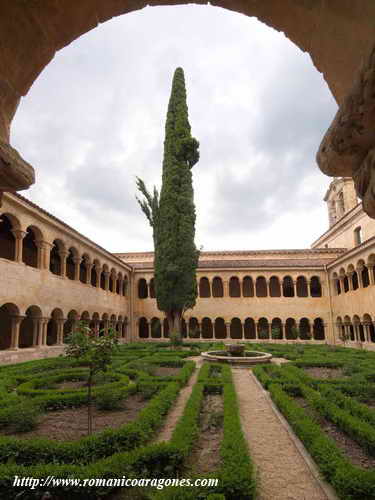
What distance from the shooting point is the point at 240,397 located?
8.82 meters

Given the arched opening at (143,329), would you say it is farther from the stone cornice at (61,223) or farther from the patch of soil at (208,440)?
the patch of soil at (208,440)

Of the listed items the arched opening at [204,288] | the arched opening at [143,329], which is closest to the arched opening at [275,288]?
the arched opening at [204,288]

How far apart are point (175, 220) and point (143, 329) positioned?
11.6 metres

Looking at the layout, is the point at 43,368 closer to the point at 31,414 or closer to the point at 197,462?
the point at 31,414

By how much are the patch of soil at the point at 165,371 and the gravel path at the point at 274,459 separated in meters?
4.24

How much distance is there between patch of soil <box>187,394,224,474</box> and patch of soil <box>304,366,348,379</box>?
510 cm

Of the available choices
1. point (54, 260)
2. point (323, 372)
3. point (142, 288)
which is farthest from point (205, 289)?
point (323, 372)

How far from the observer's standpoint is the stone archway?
2.23 m

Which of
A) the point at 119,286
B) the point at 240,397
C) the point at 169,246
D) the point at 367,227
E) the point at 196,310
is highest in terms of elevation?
the point at 367,227

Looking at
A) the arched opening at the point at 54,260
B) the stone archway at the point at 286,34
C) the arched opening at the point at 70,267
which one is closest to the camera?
the stone archway at the point at 286,34

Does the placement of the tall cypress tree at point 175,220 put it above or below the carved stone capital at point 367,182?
above

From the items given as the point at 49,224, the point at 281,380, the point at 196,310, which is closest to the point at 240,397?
the point at 281,380

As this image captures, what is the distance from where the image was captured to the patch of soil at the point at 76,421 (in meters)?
5.88

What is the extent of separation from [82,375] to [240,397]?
550cm
